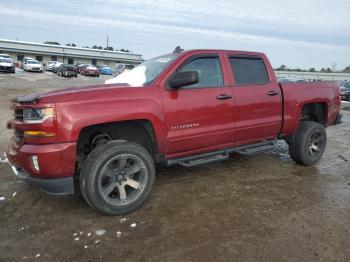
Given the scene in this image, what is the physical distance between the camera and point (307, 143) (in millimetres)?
6301

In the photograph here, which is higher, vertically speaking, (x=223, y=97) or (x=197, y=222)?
(x=223, y=97)

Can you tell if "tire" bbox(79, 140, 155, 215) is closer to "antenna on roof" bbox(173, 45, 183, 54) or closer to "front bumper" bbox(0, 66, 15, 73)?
"antenna on roof" bbox(173, 45, 183, 54)

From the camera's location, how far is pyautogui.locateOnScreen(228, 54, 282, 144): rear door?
5305 millimetres

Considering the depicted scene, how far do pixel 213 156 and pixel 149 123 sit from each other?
1.16 m

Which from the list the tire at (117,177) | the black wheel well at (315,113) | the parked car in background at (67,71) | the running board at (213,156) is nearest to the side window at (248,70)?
the running board at (213,156)

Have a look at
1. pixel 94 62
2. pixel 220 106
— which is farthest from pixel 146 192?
pixel 94 62

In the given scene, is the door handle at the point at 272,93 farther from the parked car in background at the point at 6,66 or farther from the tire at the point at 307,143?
the parked car in background at the point at 6,66

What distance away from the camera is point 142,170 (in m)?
4.38

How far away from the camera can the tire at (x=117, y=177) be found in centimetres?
400

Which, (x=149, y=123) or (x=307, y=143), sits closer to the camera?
(x=149, y=123)

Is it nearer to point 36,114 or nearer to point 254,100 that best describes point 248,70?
point 254,100

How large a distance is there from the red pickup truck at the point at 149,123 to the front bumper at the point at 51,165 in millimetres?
10

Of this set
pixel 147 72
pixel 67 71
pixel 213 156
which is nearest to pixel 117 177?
pixel 213 156

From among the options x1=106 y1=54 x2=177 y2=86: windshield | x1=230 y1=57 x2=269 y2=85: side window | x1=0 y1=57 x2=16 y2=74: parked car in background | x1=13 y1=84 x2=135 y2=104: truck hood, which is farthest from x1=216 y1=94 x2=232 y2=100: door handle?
x1=0 y1=57 x2=16 y2=74: parked car in background
